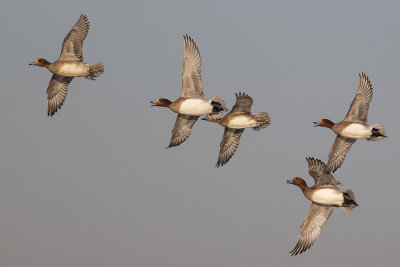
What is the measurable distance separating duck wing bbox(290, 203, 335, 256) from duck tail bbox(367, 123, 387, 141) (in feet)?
13.1

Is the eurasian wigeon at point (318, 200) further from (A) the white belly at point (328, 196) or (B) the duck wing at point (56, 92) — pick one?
(B) the duck wing at point (56, 92)

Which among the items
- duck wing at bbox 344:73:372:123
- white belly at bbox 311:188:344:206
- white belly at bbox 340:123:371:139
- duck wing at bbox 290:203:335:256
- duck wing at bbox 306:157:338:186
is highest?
duck wing at bbox 344:73:372:123

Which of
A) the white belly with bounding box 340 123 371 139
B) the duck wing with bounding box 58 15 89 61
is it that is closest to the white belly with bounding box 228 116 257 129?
the white belly with bounding box 340 123 371 139

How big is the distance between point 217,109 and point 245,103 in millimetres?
1589

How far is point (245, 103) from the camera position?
46.5 metres

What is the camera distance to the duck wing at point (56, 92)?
4878 cm

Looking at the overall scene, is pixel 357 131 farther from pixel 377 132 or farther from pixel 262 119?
pixel 262 119

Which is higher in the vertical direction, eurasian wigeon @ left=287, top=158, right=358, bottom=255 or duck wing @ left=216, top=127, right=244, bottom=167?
duck wing @ left=216, top=127, right=244, bottom=167

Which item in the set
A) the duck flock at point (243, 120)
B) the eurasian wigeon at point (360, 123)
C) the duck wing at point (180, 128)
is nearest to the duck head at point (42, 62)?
the duck flock at point (243, 120)

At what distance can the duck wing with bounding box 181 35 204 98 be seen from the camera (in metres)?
45.6

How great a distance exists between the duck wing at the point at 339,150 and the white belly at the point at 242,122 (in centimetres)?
406

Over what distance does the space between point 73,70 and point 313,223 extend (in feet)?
45.7

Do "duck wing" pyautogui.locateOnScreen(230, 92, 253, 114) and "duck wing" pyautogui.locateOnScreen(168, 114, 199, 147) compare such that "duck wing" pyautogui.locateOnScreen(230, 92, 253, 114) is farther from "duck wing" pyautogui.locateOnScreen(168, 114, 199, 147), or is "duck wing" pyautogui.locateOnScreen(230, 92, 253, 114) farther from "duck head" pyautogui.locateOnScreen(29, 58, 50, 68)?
"duck head" pyautogui.locateOnScreen(29, 58, 50, 68)

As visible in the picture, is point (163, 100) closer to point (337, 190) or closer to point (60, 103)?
point (60, 103)
